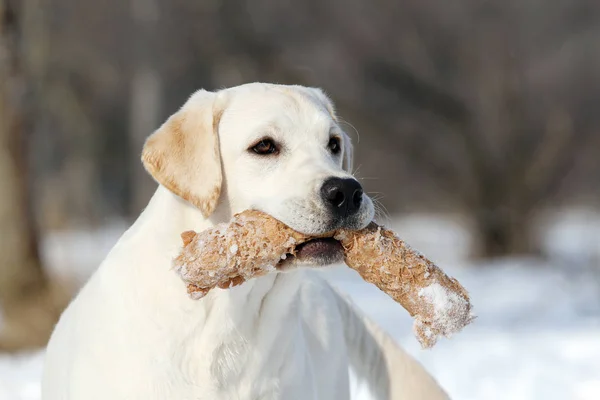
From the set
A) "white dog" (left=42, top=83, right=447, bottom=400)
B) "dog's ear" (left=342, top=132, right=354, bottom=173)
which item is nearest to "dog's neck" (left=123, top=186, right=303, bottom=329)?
"white dog" (left=42, top=83, right=447, bottom=400)

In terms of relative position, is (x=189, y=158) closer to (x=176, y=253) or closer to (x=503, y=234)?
(x=176, y=253)

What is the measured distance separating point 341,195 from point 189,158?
26.5 inches

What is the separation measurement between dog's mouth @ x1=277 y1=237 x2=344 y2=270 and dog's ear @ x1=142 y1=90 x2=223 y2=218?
15.1 inches

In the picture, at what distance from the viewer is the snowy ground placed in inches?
233

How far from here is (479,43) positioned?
17.1m

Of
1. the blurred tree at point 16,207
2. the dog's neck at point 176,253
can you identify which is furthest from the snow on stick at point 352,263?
the blurred tree at point 16,207

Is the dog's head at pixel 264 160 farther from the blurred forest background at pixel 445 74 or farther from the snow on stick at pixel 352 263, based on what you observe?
the blurred forest background at pixel 445 74

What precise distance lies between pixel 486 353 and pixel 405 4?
479 inches

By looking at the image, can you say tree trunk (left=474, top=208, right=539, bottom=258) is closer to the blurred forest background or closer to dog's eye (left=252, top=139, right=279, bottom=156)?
the blurred forest background

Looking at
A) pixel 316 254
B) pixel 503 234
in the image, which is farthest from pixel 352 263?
pixel 503 234

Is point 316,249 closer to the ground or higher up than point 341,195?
closer to the ground

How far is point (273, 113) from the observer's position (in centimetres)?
362

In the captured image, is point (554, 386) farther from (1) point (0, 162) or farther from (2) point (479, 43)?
(2) point (479, 43)

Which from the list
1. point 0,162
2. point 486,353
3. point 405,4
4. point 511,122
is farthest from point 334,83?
point 486,353
